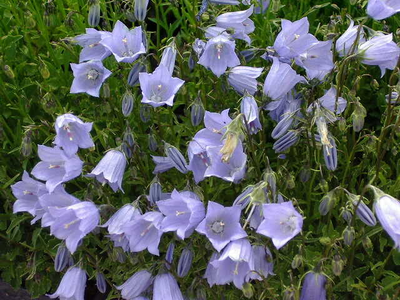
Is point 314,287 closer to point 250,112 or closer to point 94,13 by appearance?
point 250,112

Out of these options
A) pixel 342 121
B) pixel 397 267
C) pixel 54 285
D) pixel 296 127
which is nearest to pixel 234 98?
pixel 296 127

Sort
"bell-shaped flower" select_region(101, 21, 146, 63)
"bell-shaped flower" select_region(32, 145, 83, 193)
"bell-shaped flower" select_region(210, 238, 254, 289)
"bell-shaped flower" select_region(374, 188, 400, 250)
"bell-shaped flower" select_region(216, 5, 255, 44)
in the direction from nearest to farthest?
"bell-shaped flower" select_region(374, 188, 400, 250), "bell-shaped flower" select_region(210, 238, 254, 289), "bell-shaped flower" select_region(32, 145, 83, 193), "bell-shaped flower" select_region(101, 21, 146, 63), "bell-shaped flower" select_region(216, 5, 255, 44)

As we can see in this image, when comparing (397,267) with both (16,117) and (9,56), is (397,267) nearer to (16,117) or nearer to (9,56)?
(16,117)

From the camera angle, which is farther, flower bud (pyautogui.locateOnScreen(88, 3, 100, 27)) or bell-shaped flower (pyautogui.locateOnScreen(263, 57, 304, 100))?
flower bud (pyautogui.locateOnScreen(88, 3, 100, 27))

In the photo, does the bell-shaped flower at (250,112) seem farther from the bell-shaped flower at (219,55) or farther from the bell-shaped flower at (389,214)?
the bell-shaped flower at (389,214)

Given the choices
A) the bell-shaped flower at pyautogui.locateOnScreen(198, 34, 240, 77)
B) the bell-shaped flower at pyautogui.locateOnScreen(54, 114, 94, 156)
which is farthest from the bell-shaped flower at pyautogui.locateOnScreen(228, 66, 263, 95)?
the bell-shaped flower at pyautogui.locateOnScreen(54, 114, 94, 156)

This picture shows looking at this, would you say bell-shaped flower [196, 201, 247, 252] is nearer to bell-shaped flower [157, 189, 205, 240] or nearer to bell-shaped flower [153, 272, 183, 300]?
bell-shaped flower [157, 189, 205, 240]

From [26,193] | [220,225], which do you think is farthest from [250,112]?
[26,193]
